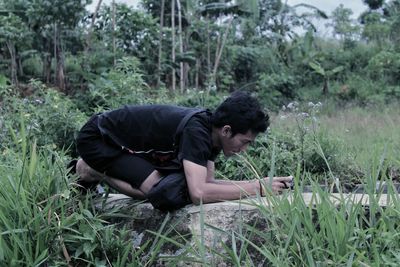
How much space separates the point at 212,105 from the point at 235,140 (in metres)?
4.42

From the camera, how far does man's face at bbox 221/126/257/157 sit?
3072mm

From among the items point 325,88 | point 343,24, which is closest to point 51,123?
→ point 325,88

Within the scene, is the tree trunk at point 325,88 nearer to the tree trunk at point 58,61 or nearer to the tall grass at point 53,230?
the tree trunk at point 58,61

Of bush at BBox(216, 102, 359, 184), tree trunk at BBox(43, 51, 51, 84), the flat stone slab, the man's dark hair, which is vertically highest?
the man's dark hair

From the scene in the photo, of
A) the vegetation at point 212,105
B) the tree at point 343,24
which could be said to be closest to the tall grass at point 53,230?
the vegetation at point 212,105

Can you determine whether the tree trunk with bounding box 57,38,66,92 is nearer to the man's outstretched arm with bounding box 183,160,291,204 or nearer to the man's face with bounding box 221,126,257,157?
the man's face with bounding box 221,126,257,157

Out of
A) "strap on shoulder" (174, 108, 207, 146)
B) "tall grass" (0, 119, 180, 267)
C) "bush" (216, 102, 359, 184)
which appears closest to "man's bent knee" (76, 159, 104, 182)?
"tall grass" (0, 119, 180, 267)

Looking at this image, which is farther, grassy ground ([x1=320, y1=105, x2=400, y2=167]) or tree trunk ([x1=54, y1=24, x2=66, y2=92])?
tree trunk ([x1=54, y1=24, x2=66, y2=92])

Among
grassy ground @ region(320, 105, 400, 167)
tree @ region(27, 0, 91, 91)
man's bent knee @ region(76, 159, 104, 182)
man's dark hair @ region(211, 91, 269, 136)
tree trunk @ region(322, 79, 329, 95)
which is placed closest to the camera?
man's dark hair @ region(211, 91, 269, 136)

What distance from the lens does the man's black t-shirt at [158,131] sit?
2.94m

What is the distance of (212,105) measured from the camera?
7496 millimetres

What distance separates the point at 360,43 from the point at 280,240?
13.8 meters

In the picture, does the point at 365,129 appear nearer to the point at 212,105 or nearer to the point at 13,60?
the point at 212,105

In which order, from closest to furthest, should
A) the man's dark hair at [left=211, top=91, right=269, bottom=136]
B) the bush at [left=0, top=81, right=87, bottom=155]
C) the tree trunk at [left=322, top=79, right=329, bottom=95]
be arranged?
the man's dark hair at [left=211, top=91, right=269, bottom=136]
the bush at [left=0, top=81, right=87, bottom=155]
the tree trunk at [left=322, top=79, right=329, bottom=95]
